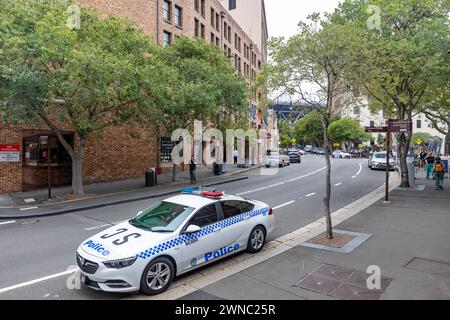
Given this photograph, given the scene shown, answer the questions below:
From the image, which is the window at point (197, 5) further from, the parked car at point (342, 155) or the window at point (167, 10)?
the parked car at point (342, 155)

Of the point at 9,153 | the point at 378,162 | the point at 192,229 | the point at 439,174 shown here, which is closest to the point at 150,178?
the point at 9,153

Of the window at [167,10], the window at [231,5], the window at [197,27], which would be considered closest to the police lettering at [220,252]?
the window at [167,10]

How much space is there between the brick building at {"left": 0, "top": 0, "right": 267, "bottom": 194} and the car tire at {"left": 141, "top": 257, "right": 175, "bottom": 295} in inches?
501

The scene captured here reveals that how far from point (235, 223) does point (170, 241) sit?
70.0 inches

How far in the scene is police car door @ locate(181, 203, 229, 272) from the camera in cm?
623

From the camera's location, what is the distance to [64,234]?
Answer: 31.9 ft

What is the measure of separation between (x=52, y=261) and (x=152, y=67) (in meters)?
10.6

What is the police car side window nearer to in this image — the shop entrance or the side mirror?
the side mirror

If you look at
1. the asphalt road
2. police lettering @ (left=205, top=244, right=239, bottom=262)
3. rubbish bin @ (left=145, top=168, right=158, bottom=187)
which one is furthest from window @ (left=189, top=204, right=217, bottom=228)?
rubbish bin @ (left=145, top=168, right=158, bottom=187)

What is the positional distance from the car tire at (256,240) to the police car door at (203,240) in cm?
100

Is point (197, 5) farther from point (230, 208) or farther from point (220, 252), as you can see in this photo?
point (220, 252)

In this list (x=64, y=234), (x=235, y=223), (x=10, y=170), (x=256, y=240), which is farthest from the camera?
(x=10, y=170)
